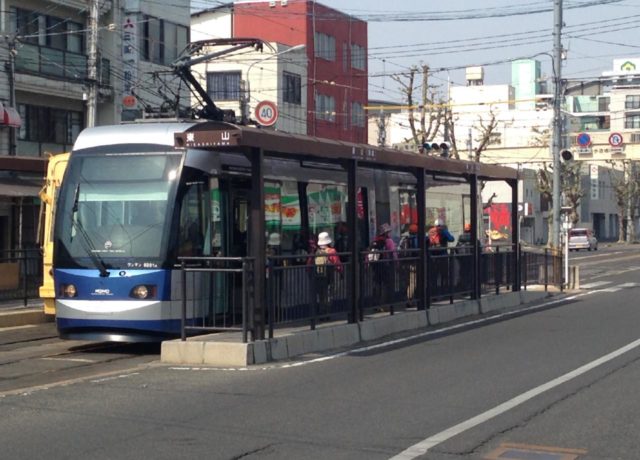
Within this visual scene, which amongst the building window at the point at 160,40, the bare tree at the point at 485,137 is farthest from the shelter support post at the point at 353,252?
the bare tree at the point at 485,137

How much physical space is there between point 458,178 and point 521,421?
A: 47.2 feet

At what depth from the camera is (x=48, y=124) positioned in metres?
40.8

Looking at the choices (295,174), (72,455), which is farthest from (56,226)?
(72,455)

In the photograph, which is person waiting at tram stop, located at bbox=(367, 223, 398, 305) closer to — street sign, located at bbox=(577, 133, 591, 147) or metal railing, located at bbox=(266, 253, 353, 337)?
metal railing, located at bbox=(266, 253, 353, 337)

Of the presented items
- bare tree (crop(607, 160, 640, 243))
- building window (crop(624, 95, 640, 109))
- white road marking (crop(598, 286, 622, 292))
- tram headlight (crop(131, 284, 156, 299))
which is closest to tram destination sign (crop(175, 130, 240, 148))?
tram headlight (crop(131, 284, 156, 299))

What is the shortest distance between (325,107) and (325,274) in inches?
1779

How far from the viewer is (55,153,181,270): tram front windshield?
1556 cm

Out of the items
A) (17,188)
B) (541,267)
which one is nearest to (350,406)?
(17,188)

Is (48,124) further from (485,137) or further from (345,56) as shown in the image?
(345,56)

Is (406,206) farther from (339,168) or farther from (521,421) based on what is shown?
(521,421)

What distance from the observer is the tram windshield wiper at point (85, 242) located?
15595 millimetres

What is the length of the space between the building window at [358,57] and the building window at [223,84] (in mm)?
10242

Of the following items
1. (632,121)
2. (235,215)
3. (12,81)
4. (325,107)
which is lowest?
(235,215)

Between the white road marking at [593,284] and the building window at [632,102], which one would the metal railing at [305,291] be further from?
the building window at [632,102]
